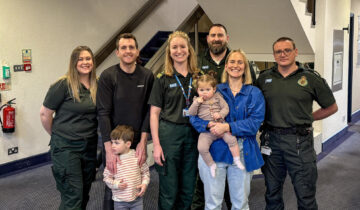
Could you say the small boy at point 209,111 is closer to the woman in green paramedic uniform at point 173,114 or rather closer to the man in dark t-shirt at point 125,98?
the woman in green paramedic uniform at point 173,114

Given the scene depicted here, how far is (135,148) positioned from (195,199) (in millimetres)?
731

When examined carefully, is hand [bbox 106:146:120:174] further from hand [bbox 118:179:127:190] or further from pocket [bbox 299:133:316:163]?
pocket [bbox 299:133:316:163]

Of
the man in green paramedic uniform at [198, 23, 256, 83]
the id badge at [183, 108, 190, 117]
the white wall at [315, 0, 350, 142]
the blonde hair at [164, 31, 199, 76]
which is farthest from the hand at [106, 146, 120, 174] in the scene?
the white wall at [315, 0, 350, 142]

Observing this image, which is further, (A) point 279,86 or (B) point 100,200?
Answer: (B) point 100,200

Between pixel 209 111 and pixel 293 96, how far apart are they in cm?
71

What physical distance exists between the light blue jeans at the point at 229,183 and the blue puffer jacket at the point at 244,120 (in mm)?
52

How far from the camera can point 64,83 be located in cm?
269

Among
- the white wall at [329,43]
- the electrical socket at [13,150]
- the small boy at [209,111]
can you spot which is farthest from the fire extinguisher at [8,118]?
the white wall at [329,43]

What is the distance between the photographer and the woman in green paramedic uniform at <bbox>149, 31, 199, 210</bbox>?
2609 millimetres

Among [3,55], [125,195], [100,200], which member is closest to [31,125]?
[3,55]

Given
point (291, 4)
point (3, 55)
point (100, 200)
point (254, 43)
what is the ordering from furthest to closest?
point (254, 43), point (3, 55), point (291, 4), point (100, 200)

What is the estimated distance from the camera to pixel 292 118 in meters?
2.69

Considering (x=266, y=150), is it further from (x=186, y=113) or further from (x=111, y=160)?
(x=111, y=160)

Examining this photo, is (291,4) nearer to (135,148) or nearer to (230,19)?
(230,19)
